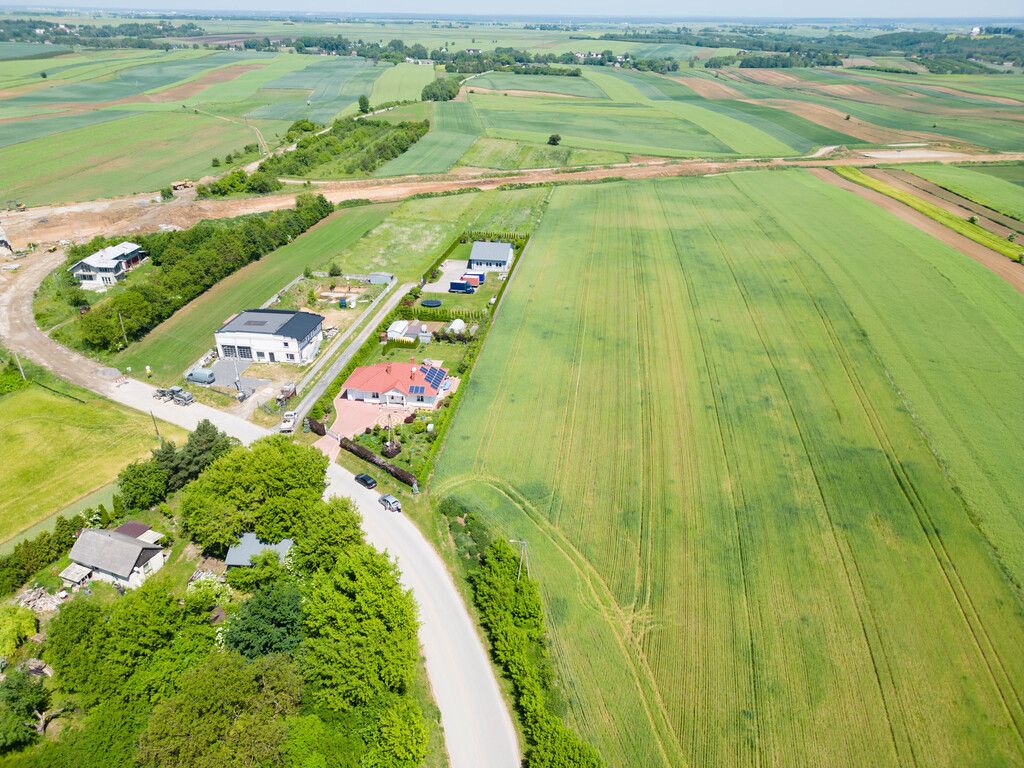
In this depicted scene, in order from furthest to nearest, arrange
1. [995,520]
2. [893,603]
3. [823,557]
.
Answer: [995,520] < [823,557] < [893,603]

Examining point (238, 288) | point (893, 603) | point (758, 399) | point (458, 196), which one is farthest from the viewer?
point (458, 196)

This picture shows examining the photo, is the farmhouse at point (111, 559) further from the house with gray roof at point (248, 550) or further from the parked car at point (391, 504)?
the parked car at point (391, 504)

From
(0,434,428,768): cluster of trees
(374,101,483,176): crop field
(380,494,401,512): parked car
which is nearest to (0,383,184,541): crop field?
(0,434,428,768): cluster of trees

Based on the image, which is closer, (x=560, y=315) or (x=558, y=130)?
(x=560, y=315)

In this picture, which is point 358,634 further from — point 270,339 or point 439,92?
point 439,92

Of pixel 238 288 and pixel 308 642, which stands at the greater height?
pixel 308 642

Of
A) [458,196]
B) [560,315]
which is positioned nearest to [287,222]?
[458,196]

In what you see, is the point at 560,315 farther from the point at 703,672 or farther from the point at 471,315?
the point at 703,672

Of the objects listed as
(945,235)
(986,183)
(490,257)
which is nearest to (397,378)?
(490,257)

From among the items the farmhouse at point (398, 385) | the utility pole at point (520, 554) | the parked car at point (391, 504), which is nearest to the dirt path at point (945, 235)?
the farmhouse at point (398, 385)
